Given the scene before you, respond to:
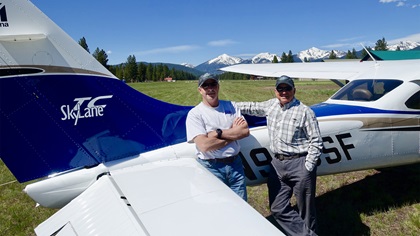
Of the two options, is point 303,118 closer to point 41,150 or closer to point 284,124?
point 284,124

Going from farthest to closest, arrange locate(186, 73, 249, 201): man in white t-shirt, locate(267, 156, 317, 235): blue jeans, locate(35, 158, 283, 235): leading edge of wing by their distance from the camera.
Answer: locate(267, 156, 317, 235): blue jeans
locate(186, 73, 249, 201): man in white t-shirt
locate(35, 158, 283, 235): leading edge of wing

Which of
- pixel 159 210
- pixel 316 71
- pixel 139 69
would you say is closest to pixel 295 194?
pixel 159 210

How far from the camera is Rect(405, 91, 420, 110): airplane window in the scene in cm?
422

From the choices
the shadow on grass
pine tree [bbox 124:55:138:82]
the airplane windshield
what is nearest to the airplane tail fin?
the shadow on grass

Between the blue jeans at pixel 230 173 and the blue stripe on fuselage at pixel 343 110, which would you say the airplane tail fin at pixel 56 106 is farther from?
the blue stripe on fuselage at pixel 343 110

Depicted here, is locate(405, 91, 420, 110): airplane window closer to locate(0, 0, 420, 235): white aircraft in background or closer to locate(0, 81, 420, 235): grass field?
locate(0, 0, 420, 235): white aircraft in background

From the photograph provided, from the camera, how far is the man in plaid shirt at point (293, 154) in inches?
126

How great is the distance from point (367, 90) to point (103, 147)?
3672 mm

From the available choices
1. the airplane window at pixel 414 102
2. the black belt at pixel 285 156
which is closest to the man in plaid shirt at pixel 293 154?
the black belt at pixel 285 156

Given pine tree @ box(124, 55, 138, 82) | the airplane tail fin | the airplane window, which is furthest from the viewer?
pine tree @ box(124, 55, 138, 82)

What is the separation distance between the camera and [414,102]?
4242mm

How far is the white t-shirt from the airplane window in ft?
8.94

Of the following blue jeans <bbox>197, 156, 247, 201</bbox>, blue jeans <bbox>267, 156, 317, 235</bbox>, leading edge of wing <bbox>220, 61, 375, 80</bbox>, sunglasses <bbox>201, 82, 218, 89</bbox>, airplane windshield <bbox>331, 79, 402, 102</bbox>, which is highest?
sunglasses <bbox>201, 82, 218, 89</bbox>

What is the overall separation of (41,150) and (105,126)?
2.06 ft
